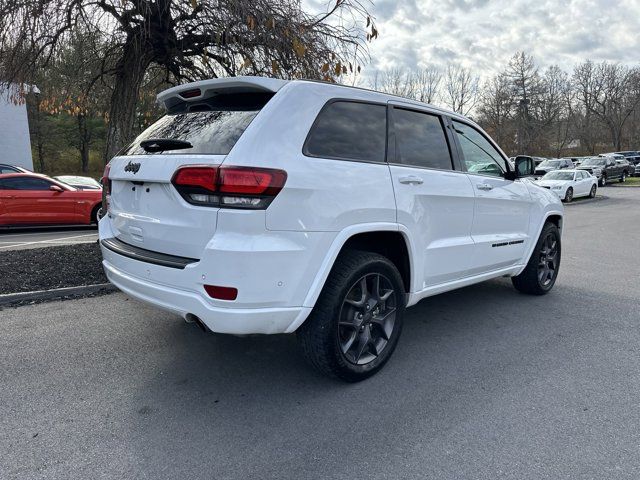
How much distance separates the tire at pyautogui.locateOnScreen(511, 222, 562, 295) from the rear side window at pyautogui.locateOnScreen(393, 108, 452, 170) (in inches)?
80.4

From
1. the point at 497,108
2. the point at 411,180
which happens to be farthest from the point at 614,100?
the point at 411,180

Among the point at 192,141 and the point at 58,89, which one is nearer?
the point at 192,141

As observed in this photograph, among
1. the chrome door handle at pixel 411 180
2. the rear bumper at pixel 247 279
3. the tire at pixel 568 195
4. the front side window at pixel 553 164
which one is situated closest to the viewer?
the rear bumper at pixel 247 279

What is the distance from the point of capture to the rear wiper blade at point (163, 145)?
9.48 feet

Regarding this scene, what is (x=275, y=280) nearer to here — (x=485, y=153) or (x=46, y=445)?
(x=46, y=445)

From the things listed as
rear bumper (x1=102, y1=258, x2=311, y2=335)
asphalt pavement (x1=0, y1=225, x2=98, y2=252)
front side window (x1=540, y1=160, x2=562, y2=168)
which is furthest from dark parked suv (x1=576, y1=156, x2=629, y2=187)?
rear bumper (x1=102, y1=258, x2=311, y2=335)

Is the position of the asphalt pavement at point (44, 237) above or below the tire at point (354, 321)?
below

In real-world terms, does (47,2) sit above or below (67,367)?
above

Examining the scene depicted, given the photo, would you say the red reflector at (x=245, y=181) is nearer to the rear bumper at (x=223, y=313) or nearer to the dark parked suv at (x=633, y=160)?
the rear bumper at (x=223, y=313)

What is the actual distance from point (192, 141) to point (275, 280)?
106cm

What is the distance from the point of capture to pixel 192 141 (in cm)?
289

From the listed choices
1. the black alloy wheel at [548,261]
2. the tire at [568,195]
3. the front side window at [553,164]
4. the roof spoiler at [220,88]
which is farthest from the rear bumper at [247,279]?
the front side window at [553,164]

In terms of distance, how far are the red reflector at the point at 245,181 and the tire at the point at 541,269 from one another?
3.82m

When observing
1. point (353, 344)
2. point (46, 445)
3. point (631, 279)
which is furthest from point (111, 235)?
point (631, 279)
